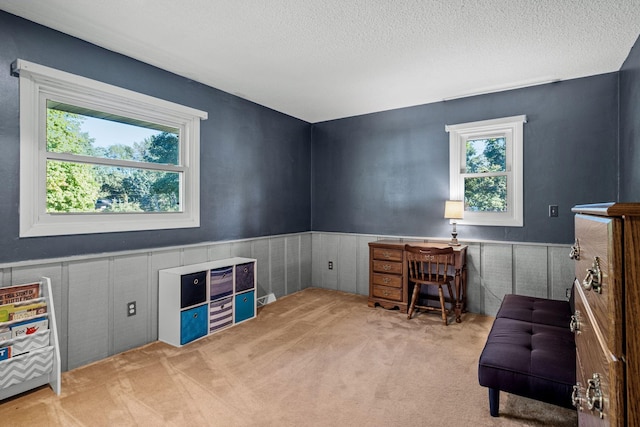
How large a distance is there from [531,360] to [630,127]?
2357 millimetres

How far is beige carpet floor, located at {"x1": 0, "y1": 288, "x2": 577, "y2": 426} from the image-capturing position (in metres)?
1.91

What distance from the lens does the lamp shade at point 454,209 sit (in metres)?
3.70

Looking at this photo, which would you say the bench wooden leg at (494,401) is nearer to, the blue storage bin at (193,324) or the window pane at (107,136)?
the blue storage bin at (193,324)

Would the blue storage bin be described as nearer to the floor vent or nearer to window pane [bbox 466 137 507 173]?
the floor vent

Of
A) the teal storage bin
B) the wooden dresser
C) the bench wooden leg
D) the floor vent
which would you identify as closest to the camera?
the wooden dresser

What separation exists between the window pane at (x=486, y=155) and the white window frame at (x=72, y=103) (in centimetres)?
316

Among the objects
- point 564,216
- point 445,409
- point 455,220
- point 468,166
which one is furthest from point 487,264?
point 445,409

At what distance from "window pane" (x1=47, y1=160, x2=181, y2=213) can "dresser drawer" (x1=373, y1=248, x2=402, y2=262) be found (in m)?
2.26

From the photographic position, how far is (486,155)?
3814 millimetres

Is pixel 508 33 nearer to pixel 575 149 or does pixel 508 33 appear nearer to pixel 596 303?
pixel 575 149

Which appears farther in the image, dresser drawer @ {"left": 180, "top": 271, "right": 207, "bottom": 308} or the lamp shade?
the lamp shade

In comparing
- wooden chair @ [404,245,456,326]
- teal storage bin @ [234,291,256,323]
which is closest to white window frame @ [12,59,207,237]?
teal storage bin @ [234,291,256,323]

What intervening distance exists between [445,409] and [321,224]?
330cm

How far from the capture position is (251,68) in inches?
122
